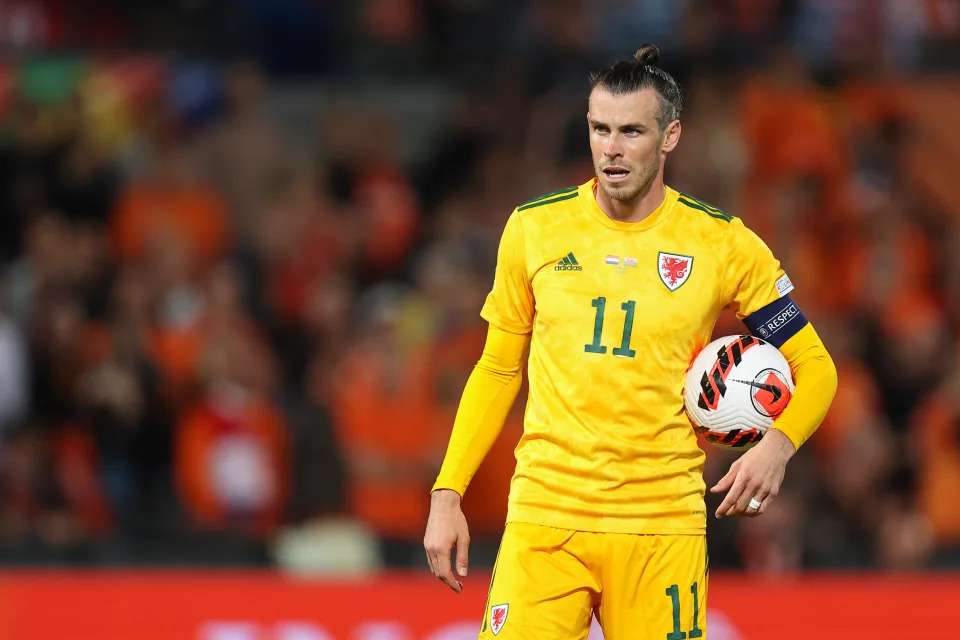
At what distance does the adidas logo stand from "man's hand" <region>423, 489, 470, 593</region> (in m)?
0.77

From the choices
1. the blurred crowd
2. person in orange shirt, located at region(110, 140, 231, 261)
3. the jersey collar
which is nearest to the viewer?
the jersey collar

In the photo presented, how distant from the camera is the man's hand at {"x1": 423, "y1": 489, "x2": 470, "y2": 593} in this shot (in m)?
4.88

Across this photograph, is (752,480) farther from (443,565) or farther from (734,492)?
(443,565)

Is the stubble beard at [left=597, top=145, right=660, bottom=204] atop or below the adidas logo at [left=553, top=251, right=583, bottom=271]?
atop

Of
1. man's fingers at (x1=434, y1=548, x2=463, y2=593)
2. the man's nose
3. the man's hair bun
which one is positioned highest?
the man's hair bun

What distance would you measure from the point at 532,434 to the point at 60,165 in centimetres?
650

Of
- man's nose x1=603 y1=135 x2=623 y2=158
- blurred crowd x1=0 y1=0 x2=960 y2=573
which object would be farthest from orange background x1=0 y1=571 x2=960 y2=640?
man's nose x1=603 y1=135 x2=623 y2=158

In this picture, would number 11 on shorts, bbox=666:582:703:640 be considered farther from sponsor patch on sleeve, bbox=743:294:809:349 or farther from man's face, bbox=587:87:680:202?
man's face, bbox=587:87:680:202

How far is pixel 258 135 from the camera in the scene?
1118 cm

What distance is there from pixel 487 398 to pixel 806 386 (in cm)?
99

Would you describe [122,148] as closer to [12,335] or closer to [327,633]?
[12,335]

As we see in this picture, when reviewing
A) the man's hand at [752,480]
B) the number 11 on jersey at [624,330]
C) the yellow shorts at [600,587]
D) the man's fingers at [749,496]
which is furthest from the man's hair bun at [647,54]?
the yellow shorts at [600,587]

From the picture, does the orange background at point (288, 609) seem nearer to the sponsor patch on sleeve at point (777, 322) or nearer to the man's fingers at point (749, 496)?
the sponsor patch on sleeve at point (777, 322)

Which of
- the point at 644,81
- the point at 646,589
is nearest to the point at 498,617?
the point at 646,589
